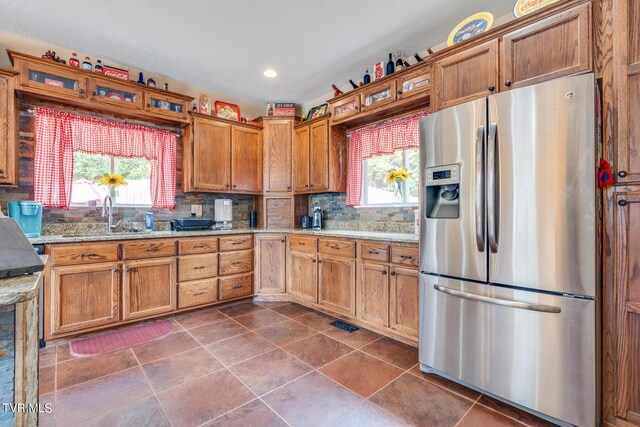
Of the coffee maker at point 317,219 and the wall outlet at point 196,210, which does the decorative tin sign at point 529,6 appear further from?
the wall outlet at point 196,210

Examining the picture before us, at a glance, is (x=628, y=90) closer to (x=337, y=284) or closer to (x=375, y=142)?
(x=375, y=142)

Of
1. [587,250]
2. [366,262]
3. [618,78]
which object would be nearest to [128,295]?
[366,262]

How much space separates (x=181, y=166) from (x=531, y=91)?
356 cm

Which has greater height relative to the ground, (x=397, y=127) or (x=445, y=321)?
(x=397, y=127)

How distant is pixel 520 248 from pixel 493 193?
325 mm

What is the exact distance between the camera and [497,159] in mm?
1754

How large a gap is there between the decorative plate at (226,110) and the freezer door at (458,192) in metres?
2.74

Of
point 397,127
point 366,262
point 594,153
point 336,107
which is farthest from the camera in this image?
point 336,107

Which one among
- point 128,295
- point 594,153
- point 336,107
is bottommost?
point 128,295

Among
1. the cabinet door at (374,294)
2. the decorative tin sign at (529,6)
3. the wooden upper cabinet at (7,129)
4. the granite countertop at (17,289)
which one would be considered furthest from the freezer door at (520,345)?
the wooden upper cabinet at (7,129)

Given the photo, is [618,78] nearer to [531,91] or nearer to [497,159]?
[531,91]

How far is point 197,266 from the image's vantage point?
334 centimetres

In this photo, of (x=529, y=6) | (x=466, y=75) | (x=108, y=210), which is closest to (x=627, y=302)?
(x=466, y=75)

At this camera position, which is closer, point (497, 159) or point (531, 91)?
point (531, 91)
